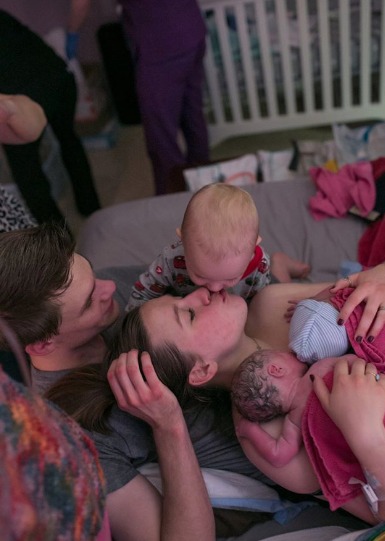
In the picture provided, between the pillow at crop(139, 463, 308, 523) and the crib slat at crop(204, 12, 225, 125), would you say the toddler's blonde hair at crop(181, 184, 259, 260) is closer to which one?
the pillow at crop(139, 463, 308, 523)

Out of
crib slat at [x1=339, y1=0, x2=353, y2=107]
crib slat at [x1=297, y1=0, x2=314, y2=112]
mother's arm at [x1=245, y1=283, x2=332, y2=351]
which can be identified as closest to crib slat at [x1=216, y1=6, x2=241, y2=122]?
crib slat at [x1=297, y1=0, x2=314, y2=112]

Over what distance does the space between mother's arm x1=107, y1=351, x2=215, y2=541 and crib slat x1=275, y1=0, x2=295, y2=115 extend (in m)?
2.05

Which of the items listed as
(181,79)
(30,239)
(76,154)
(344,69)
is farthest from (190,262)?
(344,69)

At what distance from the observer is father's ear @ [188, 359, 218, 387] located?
3.52 feet

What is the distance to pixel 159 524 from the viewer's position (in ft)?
3.19

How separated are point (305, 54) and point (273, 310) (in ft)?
5.69

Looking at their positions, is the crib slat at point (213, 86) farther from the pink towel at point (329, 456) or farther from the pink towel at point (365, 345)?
the pink towel at point (329, 456)

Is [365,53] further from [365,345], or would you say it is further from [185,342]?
[185,342]

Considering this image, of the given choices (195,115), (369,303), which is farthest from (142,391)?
(195,115)

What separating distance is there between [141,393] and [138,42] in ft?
5.64

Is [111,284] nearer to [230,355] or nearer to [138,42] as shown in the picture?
[230,355]

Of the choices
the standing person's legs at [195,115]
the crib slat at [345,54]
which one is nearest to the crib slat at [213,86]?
the standing person's legs at [195,115]

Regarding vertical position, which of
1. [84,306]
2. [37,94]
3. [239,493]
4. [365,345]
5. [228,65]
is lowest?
[239,493]

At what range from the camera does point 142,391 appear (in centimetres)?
95
